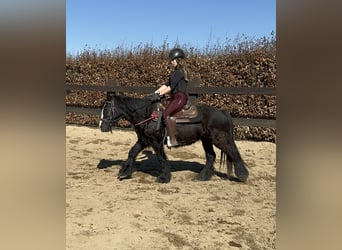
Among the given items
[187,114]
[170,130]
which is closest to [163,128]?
[170,130]

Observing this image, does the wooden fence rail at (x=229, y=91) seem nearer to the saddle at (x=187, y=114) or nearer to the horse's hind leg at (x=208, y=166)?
the horse's hind leg at (x=208, y=166)

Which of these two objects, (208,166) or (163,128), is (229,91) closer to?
(208,166)

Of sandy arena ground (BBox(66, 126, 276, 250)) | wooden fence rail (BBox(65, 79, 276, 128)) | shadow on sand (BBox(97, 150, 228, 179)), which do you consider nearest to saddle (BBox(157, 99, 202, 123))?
sandy arena ground (BBox(66, 126, 276, 250))

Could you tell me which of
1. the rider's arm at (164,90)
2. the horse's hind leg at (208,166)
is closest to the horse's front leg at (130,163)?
the rider's arm at (164,90)

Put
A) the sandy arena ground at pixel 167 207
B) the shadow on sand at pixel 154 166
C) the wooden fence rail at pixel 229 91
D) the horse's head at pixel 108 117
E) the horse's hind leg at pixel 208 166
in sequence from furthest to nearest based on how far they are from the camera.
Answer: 1. the wooden fence rail at pixel 229 91
2. the shadow on sand at pixel 154 166
3. the horse's hind leg at pixel 208 166
4. the horse's head at pixel 108 117
5. the sandy arena ground at pixel 167 207

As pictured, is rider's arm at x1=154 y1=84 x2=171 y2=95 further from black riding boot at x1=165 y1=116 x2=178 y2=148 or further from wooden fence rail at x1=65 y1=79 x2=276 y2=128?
wooden fence rail at x1=65 y1=79 x2=276 y2=128

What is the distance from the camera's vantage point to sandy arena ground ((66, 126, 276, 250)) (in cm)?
275

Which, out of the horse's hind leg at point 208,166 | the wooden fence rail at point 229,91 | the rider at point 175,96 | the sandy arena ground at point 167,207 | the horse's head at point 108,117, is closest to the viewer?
the sandy arena ground at point 167,207

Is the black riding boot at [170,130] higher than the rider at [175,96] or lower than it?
lower

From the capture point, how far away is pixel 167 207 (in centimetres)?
368

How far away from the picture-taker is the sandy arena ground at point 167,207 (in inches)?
108
